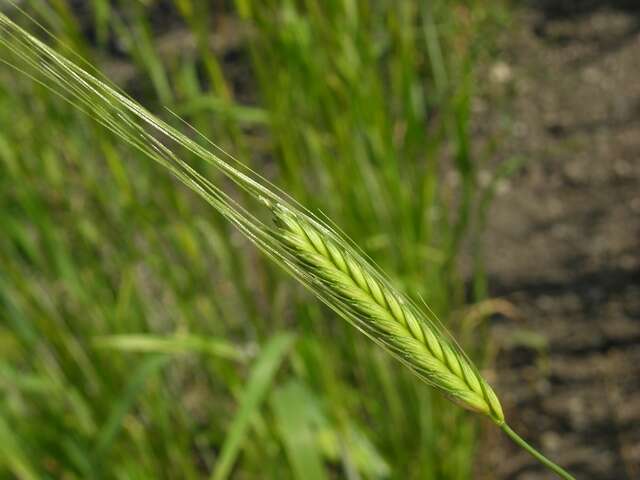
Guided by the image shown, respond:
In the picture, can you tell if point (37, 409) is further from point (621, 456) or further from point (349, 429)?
point (621, 456)

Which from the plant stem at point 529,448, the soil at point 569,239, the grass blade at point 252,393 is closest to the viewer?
the plant stem at point 529,448

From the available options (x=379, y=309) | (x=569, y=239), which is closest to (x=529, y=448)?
(x=379, y=309)

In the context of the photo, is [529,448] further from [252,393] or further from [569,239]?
[569,239]

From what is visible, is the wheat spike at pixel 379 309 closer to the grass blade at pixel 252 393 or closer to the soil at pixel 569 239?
the grass blade at pixel 252 393

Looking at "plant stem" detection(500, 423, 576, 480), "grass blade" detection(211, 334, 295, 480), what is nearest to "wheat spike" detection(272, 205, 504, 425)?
"plant stem" detection(500, 423, 576, 480)

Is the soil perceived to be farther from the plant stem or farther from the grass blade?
the plant stem

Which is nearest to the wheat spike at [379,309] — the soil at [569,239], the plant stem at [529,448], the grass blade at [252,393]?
the plant stem at [529,448]
